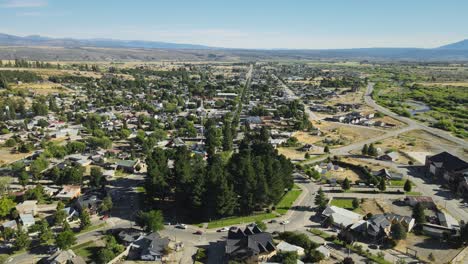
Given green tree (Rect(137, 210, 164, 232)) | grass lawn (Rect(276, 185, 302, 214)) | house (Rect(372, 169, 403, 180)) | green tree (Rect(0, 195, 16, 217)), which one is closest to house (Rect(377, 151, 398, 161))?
house (Rect(372, 169, 403, 180))

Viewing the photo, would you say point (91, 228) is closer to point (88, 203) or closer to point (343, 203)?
point (88, 203)

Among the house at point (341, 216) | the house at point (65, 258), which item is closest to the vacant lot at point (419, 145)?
the house at point (341, 216)

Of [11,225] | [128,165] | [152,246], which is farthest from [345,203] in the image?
[11,225]

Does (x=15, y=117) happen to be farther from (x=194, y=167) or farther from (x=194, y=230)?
(x=194, y=230)

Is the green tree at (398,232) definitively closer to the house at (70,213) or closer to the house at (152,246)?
the house at (152,246)

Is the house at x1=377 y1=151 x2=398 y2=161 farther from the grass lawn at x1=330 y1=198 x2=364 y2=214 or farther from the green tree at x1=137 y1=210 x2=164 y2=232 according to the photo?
the green tree at x1=137 y1=210 x2=164 y2=232

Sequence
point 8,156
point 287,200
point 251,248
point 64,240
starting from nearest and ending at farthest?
point 251,248, point 64,240, point 287,200, point 8,156
